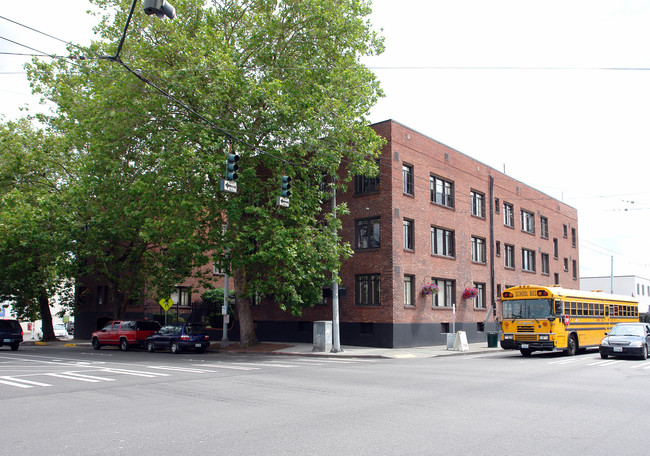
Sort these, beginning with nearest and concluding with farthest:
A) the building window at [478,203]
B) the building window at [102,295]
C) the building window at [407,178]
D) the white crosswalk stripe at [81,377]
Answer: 1. the white crosswalk stripe at [81,377]
2. the building window at [407,178]
3. the building window at [478,203]
4. the building window at [102,295]

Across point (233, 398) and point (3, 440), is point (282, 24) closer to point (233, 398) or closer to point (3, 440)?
point (233, 398)

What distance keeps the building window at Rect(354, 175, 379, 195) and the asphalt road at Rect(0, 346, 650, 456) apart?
605 inches

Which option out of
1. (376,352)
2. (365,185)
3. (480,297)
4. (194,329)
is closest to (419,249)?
(365,185)

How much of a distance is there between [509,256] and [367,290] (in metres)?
15.5

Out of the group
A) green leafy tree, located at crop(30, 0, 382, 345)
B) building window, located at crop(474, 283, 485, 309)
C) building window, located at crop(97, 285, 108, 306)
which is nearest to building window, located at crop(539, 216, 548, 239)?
building window, located at crop(474, 283, 485, 309)

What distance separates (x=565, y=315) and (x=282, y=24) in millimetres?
17744

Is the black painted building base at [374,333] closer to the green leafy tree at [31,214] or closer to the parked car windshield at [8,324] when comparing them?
the green leafy tree at [31,214]

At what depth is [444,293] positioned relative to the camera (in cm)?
3294

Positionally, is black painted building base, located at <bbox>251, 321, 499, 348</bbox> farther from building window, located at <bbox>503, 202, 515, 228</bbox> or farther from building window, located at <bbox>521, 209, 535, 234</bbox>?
building window, located at <bbox>521, 209, 535, 234</bbox>

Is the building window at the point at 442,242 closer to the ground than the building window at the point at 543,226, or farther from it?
closer to the ground

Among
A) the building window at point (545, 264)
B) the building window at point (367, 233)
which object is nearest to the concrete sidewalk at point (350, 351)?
the building window at point (367, 233)

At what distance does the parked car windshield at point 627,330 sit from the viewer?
2294cm

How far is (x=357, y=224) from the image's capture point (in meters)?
30.3

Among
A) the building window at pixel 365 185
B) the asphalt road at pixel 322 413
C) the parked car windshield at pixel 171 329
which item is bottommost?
the asphalt road at pixel 322 413
